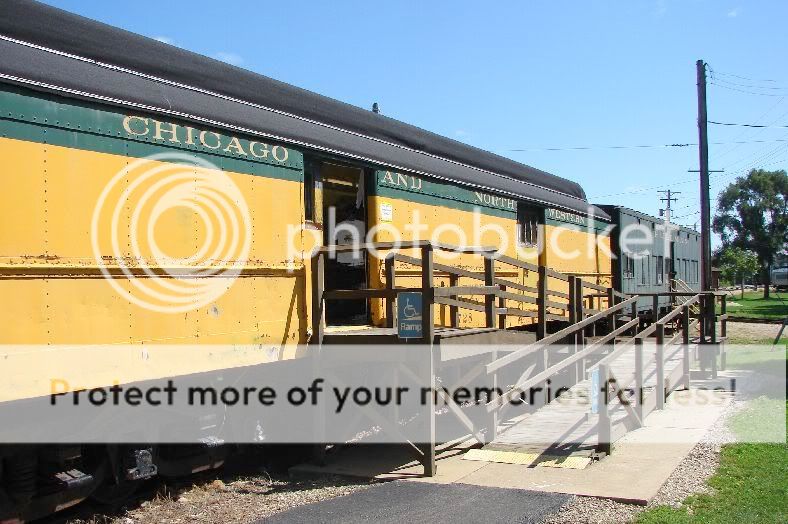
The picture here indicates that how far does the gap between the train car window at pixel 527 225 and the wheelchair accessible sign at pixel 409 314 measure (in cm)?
460

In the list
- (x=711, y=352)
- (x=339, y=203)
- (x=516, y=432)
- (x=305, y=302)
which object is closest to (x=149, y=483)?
(x=305, y=302)

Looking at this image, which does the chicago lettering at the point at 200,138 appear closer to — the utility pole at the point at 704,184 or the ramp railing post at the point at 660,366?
the ramp railing post at the point at 660,366

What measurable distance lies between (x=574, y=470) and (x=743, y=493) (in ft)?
4.56

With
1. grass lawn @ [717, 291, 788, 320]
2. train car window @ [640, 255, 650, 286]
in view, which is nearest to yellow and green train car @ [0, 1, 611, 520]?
train car window @ [640, 255, 650, 286]

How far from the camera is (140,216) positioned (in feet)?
16.4

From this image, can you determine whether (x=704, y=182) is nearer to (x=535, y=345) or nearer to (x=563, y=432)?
(x=563, y=432)

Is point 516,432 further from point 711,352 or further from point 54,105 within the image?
point 54,105

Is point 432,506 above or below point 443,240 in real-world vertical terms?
below

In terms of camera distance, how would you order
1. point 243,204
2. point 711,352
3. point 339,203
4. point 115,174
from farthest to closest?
point 711,352
point 339,203
point 243,204
point 115,174

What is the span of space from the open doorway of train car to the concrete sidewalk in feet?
4.92

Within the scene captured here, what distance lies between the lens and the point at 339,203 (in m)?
8.07

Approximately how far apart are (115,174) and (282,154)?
168cm

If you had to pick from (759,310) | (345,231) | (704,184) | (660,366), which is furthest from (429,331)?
(759,310)

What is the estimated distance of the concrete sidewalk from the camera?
5715 mm
